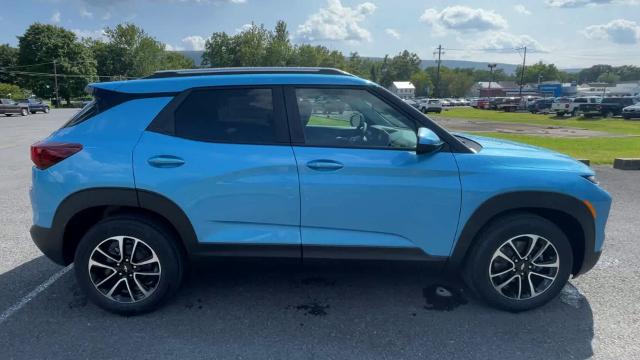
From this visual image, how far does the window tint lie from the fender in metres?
1.57

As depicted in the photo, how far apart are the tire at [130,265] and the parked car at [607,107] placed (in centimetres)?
3848

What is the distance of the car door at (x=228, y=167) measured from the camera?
320 centimetres

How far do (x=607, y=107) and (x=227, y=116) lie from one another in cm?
3995

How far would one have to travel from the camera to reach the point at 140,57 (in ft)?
291

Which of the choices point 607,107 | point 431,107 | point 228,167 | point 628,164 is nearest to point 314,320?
point 228,167

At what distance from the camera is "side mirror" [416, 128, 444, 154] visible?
313cm

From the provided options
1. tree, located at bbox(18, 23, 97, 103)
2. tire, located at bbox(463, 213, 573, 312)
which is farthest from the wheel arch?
tree, located at bbox(18, 23, 97, 103)

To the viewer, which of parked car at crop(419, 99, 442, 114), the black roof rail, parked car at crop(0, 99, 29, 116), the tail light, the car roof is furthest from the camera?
parked car at crop(419, 99, 442, 114)

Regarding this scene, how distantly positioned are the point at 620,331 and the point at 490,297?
887 mm

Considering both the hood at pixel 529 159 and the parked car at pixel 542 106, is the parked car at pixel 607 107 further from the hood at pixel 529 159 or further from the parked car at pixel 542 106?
the hood at pixel 529 159

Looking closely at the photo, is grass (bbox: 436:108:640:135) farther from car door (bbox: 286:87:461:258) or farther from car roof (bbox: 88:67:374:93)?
car roof (bbox: 88:67:374:93)

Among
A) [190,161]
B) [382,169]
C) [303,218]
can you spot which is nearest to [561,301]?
[382,169]

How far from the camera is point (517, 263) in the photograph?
3.46 m

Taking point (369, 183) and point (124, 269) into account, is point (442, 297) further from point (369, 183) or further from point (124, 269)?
point (124, 269)
